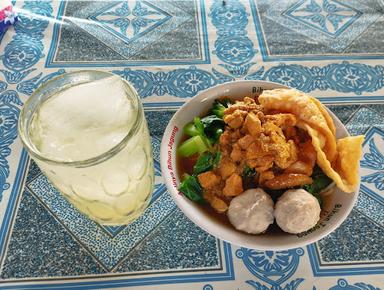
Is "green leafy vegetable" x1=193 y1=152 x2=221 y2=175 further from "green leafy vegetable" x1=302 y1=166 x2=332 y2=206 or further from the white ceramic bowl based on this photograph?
"green leafy vegetable" x1=302 y1=166 x2=332 y2=206

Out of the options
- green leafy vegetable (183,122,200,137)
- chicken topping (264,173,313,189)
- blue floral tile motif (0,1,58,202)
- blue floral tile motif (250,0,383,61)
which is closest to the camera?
chicken topping (264,173,313,189)

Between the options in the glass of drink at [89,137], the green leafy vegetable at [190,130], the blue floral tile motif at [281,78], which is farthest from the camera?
the blue floral tile motif at [281,78]

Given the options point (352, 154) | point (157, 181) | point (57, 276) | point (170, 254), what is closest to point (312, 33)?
point (352, 154)

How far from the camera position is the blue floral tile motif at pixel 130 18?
1.19m

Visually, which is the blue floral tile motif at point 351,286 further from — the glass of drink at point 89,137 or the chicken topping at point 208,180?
the glass of drink at point 89,137

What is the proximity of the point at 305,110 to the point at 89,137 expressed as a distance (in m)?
0.41

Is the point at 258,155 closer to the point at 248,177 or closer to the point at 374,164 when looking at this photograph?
the point at 248,177

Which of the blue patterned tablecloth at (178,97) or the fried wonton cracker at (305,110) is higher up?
the fried wonton cracker at (305,110)

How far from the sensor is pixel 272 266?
2.34 feet

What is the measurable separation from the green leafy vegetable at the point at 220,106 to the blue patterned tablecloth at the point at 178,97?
0.16 metres

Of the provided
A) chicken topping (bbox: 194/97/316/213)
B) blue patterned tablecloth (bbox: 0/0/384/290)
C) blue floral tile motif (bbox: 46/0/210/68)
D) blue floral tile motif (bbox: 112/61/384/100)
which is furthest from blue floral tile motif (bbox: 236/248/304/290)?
blue floral tile motif (bbox: 46/0/210/68)

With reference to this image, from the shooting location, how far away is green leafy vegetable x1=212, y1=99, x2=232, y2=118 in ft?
2.65

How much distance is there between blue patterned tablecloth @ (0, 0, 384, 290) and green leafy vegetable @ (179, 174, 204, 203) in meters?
0.09

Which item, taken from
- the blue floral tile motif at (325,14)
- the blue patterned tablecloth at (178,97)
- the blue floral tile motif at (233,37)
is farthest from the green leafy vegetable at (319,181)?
the blue floral tile motif at (325,14)
